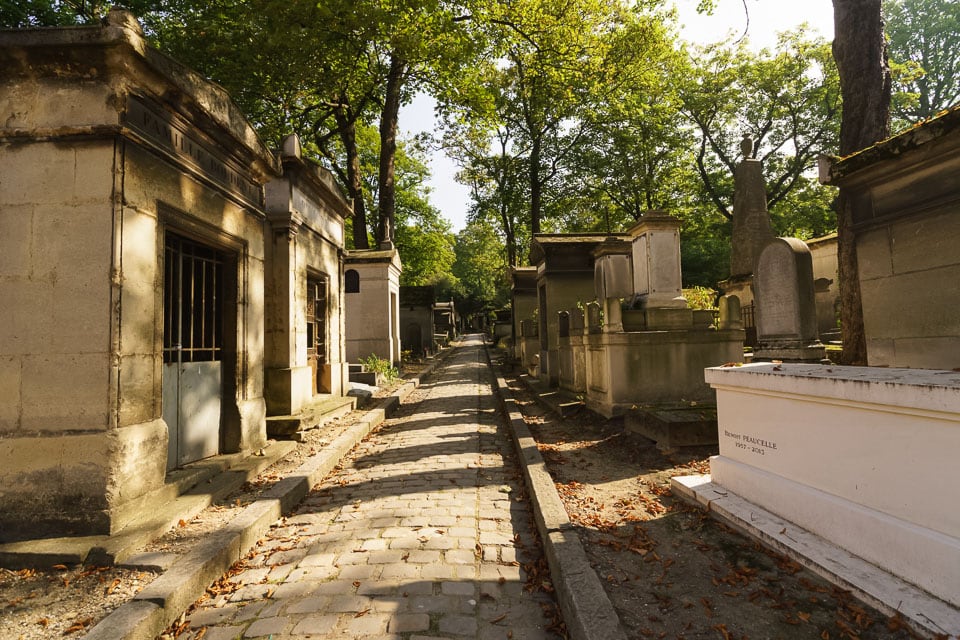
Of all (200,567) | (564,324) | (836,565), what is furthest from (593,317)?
(200,567)

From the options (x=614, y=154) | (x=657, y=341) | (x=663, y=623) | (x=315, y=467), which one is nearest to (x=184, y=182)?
(x=315, y=467)

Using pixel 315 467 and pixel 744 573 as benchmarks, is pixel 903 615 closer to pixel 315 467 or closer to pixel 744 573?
pixel 744 573

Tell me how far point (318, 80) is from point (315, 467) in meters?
12.2

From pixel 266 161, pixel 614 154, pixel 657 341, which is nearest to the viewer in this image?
pixel 266 161

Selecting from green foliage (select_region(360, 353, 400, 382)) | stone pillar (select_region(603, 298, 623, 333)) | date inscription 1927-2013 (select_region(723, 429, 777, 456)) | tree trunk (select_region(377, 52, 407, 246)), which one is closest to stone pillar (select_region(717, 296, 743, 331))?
stone pillar (select_region(603, 298, 623, 333))

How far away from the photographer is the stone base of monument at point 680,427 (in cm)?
564

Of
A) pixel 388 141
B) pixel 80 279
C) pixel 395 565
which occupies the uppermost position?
pixel 388 141

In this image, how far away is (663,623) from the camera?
2428mm

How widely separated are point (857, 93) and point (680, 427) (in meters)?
5.71

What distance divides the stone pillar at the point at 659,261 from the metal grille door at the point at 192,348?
268 inches

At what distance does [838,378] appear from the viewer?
2.87 meters

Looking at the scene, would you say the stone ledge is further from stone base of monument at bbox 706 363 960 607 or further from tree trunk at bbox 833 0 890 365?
tree trunk at bbox 833 0 890 365

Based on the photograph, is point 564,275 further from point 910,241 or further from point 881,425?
point 881,425

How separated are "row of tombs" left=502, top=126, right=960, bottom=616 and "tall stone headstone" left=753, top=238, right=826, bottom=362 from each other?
0.02 meters
